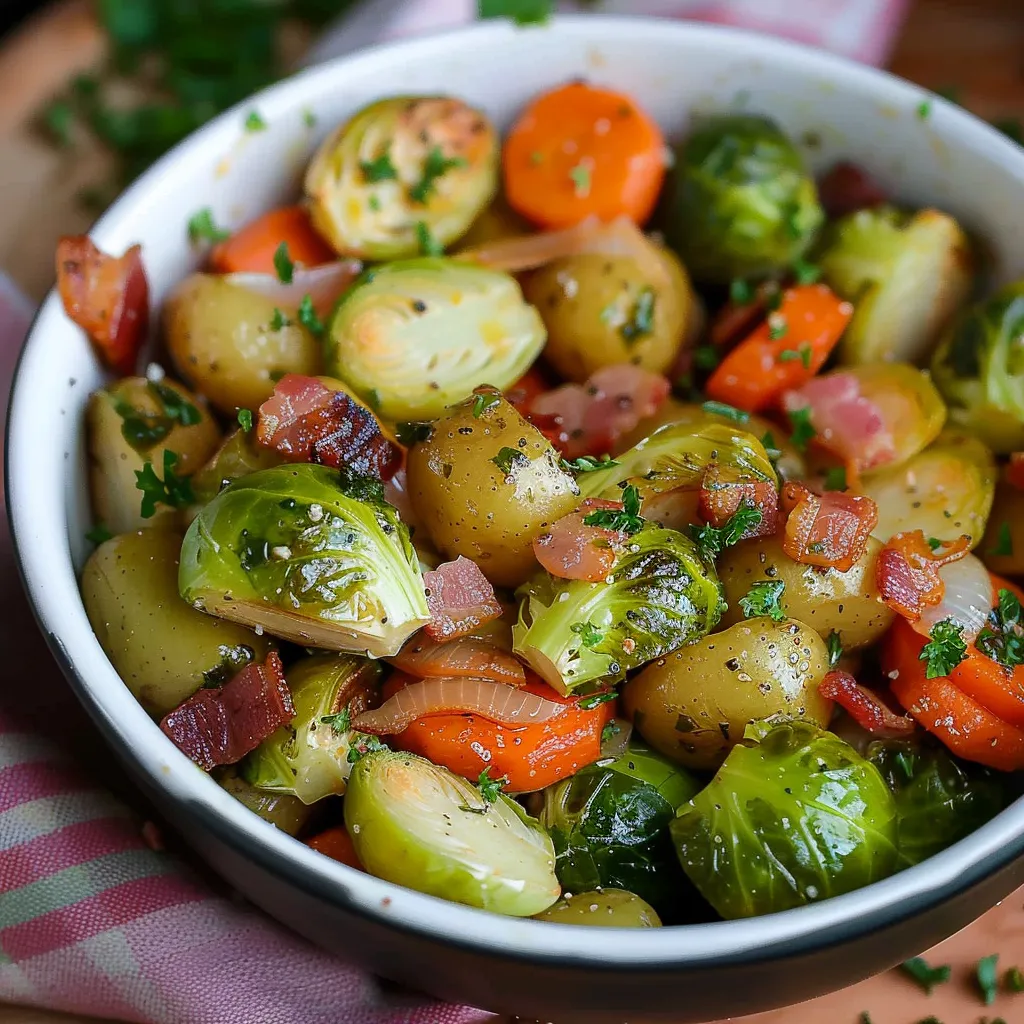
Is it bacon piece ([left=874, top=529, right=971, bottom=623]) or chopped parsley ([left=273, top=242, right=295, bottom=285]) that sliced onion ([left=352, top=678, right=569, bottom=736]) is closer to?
bacon piece ([left=874, top=529, right=971, bottom=623])

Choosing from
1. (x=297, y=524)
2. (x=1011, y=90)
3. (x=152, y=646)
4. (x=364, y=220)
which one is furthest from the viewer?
(x=1011, y=90)

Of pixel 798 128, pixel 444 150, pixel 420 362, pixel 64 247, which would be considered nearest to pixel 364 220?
pixel 444 150

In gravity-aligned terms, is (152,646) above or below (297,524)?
below

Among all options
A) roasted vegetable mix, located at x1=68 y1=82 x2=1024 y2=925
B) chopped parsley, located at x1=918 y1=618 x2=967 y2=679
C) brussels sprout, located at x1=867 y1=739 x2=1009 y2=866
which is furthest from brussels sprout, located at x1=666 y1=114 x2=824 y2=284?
brussels sprout, located at x1=867 y1=739 x2=1009 y2=866

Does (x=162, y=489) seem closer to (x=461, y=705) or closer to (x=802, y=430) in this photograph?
(x=461, y=705)

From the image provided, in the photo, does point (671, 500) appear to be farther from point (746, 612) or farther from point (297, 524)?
point (297, 524)

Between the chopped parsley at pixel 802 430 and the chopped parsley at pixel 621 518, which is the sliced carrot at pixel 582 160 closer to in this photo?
the chopped parsley at pixel 802 430
